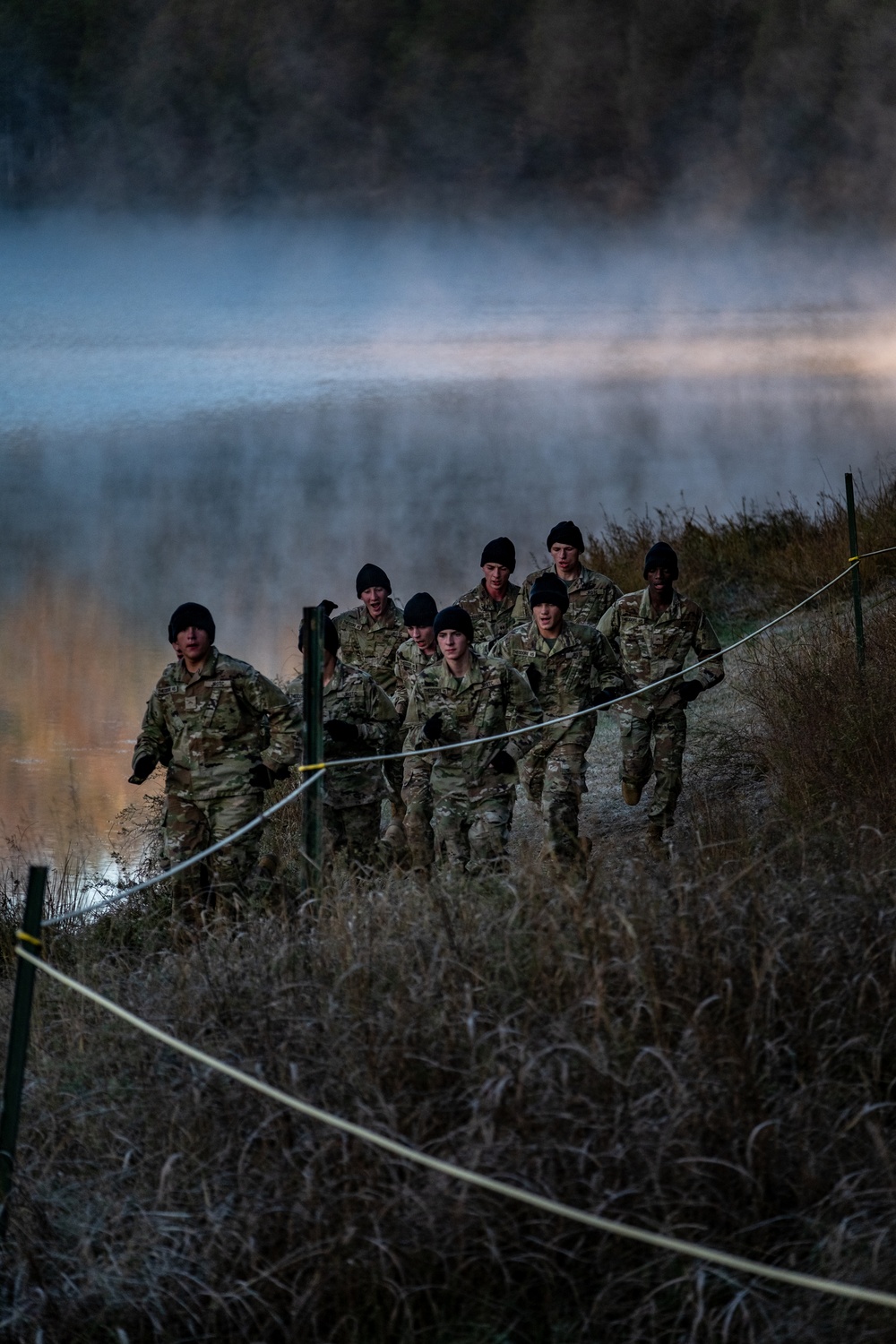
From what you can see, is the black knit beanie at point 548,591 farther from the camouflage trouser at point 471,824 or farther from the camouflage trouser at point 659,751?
the camouflage trouser at point 471,824

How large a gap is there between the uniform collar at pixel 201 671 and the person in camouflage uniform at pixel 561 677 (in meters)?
1.91

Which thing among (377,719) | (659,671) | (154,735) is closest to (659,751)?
(659,671)

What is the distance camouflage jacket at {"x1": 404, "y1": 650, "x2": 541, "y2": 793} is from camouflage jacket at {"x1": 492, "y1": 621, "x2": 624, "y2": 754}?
70 centimetres

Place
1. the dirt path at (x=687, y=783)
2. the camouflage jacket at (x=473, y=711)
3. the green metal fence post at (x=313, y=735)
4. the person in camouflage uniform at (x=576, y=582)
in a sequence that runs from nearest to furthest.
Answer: the green metal fence post at (x=313, y=735) → the camouflage jacket at (x=473, y=711) → the dirt path at (x=687, y=783) → the person in camouflage uniform at (x=576, y=582)

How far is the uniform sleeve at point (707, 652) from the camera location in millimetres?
10547

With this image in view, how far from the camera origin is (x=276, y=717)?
9.20m

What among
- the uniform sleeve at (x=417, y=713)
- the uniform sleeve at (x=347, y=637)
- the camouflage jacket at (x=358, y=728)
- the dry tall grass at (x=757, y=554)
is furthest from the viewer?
the dry tall grass at (x=757, y=554)

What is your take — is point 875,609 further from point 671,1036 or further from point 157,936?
point 671,1036

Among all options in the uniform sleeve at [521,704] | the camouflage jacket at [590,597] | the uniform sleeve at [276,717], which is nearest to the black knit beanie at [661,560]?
the camouflage jacket at [590,597]

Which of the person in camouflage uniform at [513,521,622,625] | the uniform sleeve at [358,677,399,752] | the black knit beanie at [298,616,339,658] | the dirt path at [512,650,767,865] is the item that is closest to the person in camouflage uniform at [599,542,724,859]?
the dirt path at [512,650,767,865]

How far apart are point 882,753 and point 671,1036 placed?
4.97 meters

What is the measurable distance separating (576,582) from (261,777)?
13.3 feet

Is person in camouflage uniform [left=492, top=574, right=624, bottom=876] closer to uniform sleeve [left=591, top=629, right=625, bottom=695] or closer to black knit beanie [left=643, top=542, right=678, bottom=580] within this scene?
uniform sleeve [left=591, top=629, right=625, bottom=695]

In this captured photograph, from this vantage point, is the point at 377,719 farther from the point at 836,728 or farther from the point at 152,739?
the point at 836,728
